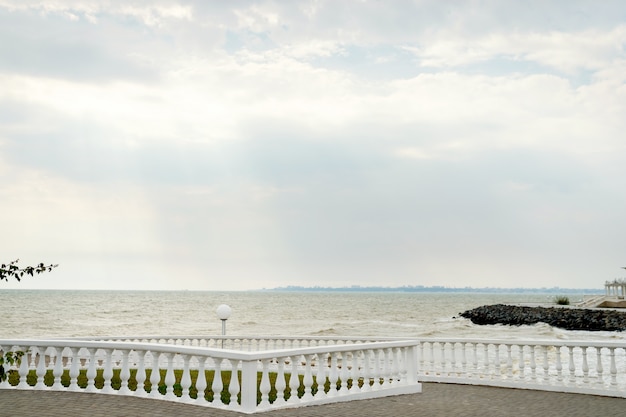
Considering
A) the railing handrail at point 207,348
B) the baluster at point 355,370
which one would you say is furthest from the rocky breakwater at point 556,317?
the railing handrail at point 207,348

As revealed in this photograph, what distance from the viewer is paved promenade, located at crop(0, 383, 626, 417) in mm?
9867

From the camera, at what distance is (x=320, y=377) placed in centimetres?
1155

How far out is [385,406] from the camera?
11391 millimetres

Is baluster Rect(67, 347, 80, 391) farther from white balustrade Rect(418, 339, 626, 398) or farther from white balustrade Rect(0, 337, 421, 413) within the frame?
white balustrade Rect(418, 339, 626, 398)

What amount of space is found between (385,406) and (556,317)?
65.7 metres

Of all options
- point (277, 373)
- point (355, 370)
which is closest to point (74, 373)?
point (277, 373)

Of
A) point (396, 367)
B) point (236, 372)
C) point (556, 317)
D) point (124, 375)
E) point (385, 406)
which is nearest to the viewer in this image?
point (236, 372)

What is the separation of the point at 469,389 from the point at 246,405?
20.4 ft

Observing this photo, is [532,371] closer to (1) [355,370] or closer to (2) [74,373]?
(1) [355,370]

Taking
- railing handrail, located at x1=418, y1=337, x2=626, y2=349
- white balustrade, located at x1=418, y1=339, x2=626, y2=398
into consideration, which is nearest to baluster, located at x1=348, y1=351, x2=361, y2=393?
railing handrail, located at x1=418, y1=337, x2=626, y2=349

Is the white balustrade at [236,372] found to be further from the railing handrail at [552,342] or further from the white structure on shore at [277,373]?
the railing handrail at [552,342]

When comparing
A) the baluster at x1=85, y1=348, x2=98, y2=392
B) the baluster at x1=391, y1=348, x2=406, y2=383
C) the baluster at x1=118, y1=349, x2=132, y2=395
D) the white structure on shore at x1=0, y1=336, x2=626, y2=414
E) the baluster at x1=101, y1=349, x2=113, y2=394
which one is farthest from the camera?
the baluster at x1=391, y1=348, x2=406, y2=383

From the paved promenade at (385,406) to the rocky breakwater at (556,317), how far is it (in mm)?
54608

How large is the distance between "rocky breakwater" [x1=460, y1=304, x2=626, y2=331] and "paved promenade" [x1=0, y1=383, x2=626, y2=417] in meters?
54.6
